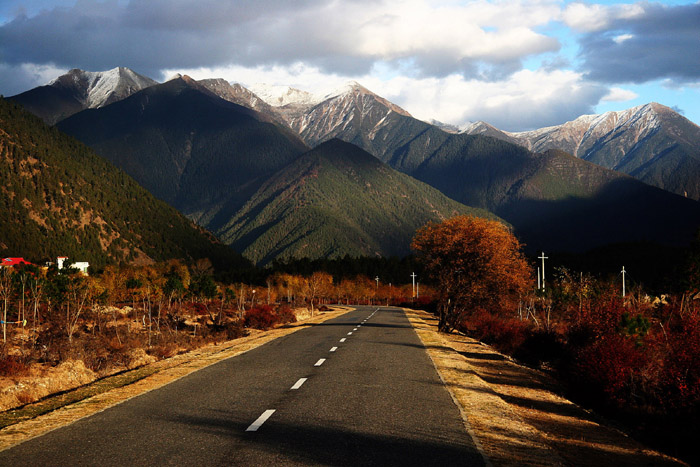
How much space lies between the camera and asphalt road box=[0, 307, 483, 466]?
332 inches

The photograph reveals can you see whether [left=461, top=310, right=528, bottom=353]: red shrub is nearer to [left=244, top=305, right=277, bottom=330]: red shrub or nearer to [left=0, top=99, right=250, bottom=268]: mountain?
[left=244, top=305, right=277, bottom=330]: red shrub

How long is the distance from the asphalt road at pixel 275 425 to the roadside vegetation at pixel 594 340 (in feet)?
16.8

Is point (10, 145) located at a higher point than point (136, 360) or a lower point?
higher

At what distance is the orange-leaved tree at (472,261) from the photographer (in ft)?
122

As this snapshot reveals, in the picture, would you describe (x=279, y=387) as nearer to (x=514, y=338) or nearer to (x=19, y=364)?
(x=19, y=364)

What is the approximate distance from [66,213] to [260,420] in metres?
158

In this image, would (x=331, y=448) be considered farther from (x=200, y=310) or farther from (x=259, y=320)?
(x=200, y=310)

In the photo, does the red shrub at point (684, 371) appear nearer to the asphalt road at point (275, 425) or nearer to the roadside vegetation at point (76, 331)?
the asphalt road at point (275, 425)

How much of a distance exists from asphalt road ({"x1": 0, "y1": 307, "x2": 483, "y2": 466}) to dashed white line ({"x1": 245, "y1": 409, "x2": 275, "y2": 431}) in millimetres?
16

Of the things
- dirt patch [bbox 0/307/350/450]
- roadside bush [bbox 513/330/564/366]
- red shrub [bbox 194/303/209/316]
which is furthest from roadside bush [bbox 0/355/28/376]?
red shrub [bbox 194/303/209/316]

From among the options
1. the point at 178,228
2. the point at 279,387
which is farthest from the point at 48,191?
the point at 279,387

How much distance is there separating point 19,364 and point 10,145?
164237 millimetres

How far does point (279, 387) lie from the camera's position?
14633 millimetres

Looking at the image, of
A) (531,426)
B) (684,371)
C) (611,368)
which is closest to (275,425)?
(531,426)
